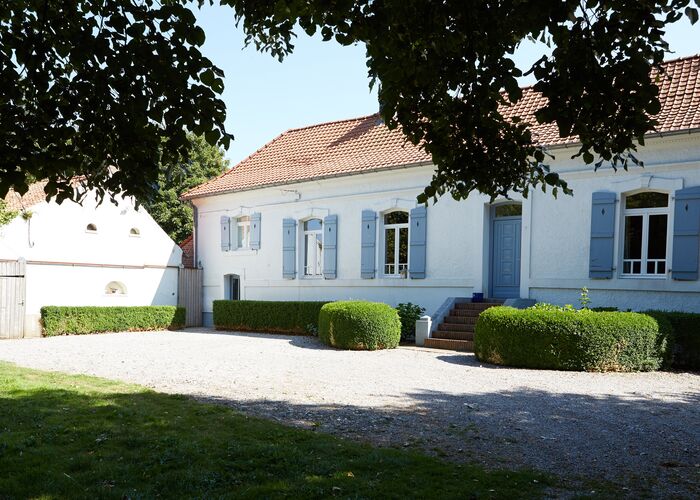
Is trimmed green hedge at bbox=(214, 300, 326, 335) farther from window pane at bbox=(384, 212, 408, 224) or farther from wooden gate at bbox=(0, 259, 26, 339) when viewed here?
wooden gate at bbox=(0, 259, 26, 339)

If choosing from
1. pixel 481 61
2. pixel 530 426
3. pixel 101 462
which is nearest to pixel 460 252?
pixel 530 426

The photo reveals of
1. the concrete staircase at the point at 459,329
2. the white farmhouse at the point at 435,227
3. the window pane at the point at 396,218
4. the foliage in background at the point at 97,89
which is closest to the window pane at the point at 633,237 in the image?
the white farmhouse at the point at 435,227

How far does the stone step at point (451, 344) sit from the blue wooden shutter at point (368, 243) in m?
3.61

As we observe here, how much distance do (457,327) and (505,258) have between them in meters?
2.22

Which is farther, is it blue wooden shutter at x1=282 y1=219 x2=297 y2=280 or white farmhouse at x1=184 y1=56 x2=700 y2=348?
A: blue wooden shutter at x1=282 y1=219 x2=297 y2=280

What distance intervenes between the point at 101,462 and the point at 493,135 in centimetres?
424

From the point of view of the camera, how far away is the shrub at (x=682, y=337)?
36.5 ft

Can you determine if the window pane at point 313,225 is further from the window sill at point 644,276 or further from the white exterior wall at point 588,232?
the window sill at point 644,276

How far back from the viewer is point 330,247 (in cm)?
1847

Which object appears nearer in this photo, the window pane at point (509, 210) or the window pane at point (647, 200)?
the window pane at point (647, 200)

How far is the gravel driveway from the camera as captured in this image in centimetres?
544

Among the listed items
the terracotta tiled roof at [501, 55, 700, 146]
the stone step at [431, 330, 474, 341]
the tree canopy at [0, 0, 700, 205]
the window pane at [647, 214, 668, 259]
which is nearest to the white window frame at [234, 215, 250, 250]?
the stone step at [431, 330, 474, 341]

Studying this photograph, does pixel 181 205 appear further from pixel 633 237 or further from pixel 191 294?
pixel 633 237

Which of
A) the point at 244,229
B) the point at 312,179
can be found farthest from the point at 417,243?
the point at 244,229
